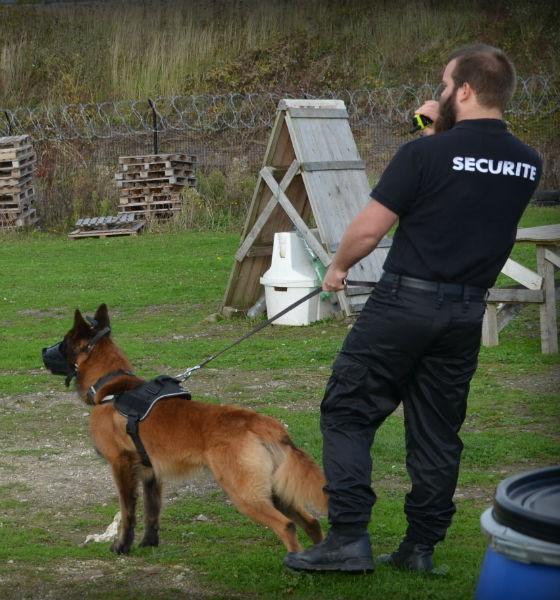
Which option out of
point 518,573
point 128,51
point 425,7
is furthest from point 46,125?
point 518,573

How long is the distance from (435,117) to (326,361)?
521 cm

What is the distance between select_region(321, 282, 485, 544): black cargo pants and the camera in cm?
393

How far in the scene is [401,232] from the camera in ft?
13.0

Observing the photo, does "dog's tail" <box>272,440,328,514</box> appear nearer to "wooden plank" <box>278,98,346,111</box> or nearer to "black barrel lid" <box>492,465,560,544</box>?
"black barrel lid" <box>492,465,560,544</box>

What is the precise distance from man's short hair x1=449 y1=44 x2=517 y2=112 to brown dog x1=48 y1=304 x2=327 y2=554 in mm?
1797

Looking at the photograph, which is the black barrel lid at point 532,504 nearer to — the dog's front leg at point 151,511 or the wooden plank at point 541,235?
the dog's front leg at point 151,511

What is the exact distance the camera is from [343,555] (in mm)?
4055

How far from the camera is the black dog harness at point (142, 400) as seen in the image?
15.3 feet

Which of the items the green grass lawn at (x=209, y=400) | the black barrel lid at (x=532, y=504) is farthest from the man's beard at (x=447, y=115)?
the green grass lawn at (x=209, y=400)

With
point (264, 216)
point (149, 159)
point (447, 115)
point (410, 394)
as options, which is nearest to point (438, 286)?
point (410, 394)

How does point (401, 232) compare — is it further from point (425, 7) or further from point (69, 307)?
point (425, 7)

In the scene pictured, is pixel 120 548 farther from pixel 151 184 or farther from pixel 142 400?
pixel 151 184

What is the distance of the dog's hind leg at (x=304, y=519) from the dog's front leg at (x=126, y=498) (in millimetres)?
824

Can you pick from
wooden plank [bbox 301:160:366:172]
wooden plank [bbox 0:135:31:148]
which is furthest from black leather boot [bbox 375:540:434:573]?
wooden plank [bbox 0:135:31:148]
